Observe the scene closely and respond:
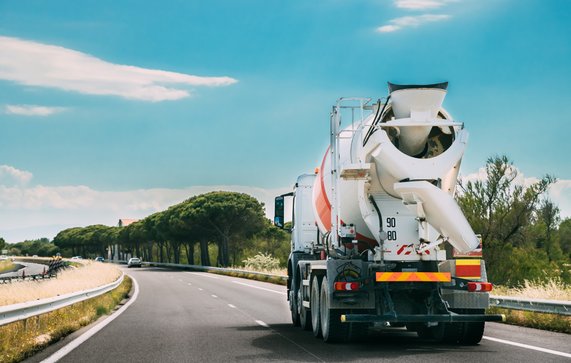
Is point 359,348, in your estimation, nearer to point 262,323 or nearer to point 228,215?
point 262,323

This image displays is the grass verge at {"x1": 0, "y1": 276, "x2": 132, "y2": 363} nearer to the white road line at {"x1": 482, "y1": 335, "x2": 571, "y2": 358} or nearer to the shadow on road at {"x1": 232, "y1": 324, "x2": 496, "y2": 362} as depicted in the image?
the shadow on road at {"x1": 232, "y1": 324, "x2": 496, "y2": 362}

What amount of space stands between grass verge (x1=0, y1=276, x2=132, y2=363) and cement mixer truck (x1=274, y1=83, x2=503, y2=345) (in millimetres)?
4715

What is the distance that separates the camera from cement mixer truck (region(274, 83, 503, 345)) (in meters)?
12.5

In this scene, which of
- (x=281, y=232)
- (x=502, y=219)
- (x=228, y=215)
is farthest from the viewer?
(x=281, y=232)

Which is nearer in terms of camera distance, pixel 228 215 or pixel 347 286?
pixel 347 286

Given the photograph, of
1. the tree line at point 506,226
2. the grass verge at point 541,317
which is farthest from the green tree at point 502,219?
the grass verge at point 541,317

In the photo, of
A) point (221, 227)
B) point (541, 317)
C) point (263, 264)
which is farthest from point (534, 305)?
point (221, 227)

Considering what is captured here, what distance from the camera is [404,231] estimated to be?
1293 cm

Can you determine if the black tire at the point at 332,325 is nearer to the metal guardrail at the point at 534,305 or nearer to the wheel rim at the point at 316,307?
the wheel rim at the point at 316,307

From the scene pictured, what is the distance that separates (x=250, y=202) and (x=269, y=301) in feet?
177

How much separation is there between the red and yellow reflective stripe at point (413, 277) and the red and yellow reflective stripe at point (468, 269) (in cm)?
28

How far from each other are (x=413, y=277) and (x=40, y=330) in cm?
693

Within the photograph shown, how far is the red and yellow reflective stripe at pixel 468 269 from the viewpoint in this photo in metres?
12.8

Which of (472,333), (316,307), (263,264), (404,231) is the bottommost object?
(472,333)
